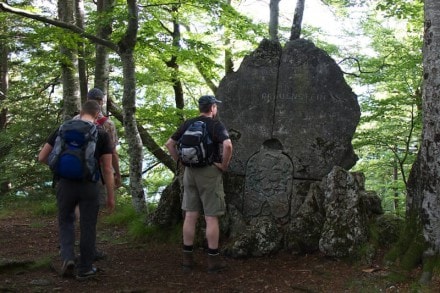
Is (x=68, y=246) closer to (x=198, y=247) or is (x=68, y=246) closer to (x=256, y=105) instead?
(x=198, y=247)

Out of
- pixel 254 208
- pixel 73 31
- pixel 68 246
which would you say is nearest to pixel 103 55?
pixel 73 31

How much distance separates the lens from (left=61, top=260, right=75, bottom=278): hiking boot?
4465 millimetres

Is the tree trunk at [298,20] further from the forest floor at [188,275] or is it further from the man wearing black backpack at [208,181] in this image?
the forest floor at [188,275]

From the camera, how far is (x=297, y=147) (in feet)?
20.0

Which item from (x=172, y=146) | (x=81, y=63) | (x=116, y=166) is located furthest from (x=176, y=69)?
(x=116, y=166)

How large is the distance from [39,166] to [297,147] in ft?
25.0

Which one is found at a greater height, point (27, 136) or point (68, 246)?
point (27, 136)

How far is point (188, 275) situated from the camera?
4.80m

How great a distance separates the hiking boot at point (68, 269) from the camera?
4465 mm

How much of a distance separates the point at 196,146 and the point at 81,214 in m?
1.44

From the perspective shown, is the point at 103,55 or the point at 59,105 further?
the point at 59,105

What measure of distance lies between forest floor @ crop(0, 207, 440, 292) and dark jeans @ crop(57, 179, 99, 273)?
0.90 ft

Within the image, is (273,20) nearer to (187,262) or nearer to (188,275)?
(187,262)

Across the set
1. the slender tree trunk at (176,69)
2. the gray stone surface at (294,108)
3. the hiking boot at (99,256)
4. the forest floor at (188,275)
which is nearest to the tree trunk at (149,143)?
the slender tree trunk at (176,69)
